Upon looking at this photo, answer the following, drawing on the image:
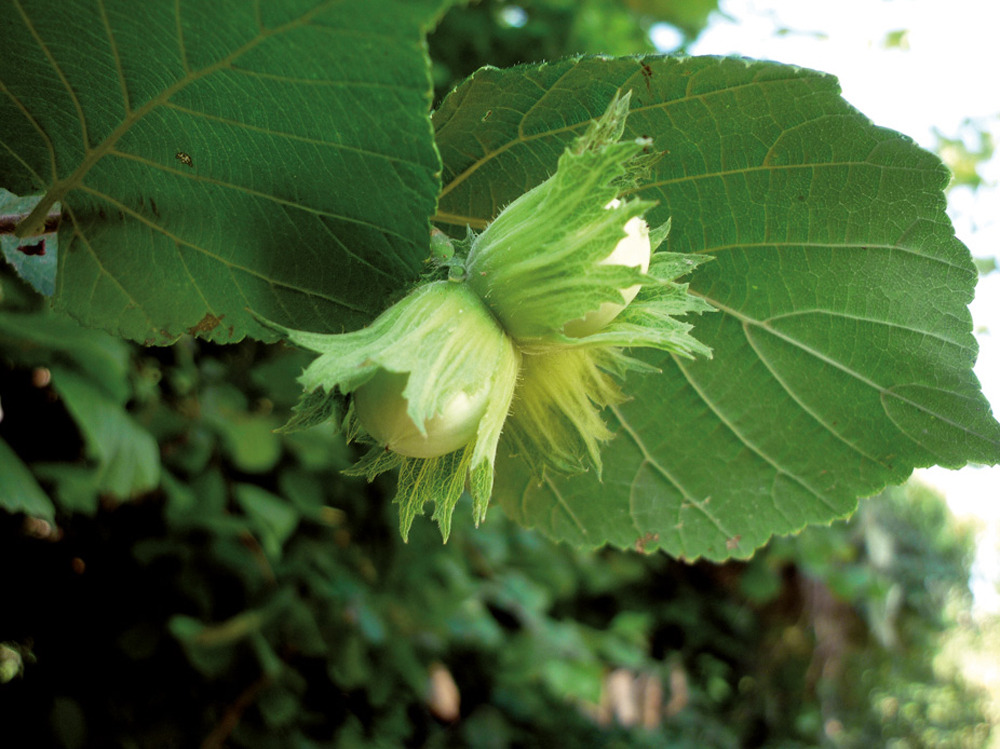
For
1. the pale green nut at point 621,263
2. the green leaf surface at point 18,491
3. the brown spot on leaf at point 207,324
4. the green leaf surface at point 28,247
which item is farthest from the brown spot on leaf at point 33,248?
the pale green nut at point 621,263

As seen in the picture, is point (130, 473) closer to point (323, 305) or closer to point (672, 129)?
point (323, 305)

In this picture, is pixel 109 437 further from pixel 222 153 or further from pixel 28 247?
pixel 222 153

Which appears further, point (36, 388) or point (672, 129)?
point (36, 388)

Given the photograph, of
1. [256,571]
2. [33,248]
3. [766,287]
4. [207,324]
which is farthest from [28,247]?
[256,571]

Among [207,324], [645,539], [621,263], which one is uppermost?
[621,263]

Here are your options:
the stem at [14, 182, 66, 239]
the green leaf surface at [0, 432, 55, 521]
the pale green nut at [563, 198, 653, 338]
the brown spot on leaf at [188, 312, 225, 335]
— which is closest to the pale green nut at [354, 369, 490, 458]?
the pale green nut at [563, 198, 653, 338]

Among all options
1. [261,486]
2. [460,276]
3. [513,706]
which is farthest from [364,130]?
[513,706]

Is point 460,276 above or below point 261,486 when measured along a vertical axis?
above
